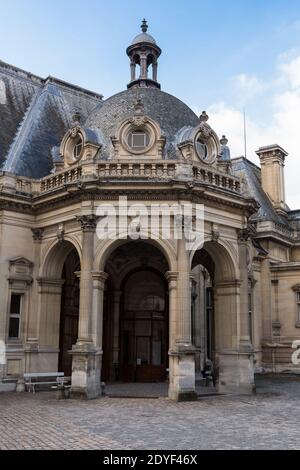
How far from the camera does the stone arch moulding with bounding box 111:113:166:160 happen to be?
772 inches

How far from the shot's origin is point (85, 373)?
57.1ft

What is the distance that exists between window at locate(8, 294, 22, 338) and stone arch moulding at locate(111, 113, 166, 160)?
7121 mm

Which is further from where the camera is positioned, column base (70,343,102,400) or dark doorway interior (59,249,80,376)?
dark doorway interior (59,249,80,376)

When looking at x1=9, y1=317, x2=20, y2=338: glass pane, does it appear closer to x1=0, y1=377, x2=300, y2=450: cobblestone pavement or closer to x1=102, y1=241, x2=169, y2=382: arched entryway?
x1=0, y1=377, x2=300, y2=450: cobblestone pavement

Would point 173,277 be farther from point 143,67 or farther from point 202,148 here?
point 143,67

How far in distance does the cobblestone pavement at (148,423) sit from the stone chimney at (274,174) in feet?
60.0

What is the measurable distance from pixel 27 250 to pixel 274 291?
49.8 ft

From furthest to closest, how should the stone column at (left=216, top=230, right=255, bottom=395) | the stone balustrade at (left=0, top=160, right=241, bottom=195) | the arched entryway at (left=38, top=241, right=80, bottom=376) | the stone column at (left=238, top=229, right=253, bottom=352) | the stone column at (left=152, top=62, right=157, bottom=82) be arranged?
the stone column at (left=152, top=62, right=157, bottom=82) < the arched entryway at (left=38, top=241, right=80, bottom=376) < the stone column at (left=238, top=229, right=253, bottom=352) < the stone column at (left=216, top=230, right=255, bottom=395) < the stone balustrade at (left=0, top=160, right=241, bottom=195)

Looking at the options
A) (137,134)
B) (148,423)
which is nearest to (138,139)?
(137,134)

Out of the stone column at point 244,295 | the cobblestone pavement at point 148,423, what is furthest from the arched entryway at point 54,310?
Answer: the stone column at point 244,295

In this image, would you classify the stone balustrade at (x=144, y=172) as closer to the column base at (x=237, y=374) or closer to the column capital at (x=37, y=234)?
the column capital at (x=37, y=234)

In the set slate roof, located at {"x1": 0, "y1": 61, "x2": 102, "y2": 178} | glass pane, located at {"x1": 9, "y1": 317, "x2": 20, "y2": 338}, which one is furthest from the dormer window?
glass pane, located at {"x1": 9, "y1": 317, "x2": 20, "y2": 338}

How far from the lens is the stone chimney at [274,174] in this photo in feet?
113

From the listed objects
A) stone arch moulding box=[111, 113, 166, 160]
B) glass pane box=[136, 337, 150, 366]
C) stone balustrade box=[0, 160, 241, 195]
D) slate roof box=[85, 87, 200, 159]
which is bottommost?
glass pane box=[136, 337, 150, 366]
